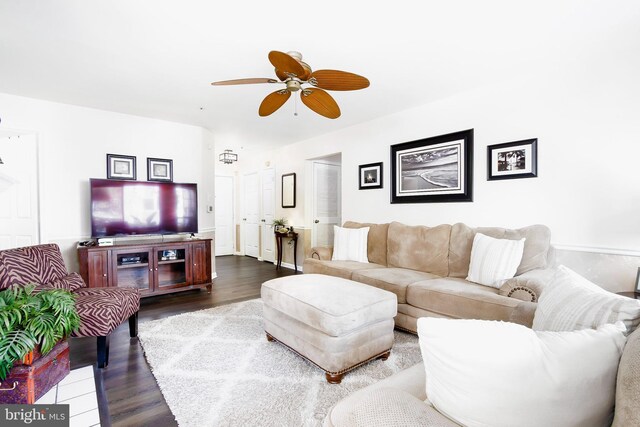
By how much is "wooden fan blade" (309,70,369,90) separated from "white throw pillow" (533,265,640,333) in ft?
5.19

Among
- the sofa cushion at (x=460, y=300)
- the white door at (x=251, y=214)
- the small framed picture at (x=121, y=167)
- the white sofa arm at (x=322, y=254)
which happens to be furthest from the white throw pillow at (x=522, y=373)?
the white door at (x=251, y=214)

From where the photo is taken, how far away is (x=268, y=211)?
6.55 m

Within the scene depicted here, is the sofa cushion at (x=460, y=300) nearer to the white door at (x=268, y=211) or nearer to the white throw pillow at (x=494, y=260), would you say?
the white throw pillow at (x=494, y=260)

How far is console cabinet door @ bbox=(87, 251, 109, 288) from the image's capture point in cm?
347

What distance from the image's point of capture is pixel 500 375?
26.2 inches

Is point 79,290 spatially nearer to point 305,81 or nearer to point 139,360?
point 139,360

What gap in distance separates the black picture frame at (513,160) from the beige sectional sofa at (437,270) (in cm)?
55

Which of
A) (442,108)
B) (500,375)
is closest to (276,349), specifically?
(500,375)

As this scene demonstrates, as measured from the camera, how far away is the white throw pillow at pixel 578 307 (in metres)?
0.85

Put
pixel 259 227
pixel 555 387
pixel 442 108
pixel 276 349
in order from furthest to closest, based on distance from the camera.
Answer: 1. pixel 259 227
2. pixel 442 108
3. pixel 276 349
4. pixel 555 387

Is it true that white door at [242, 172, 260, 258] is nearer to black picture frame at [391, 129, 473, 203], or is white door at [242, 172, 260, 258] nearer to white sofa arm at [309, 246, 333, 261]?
white sofa arm at [309, 246, 333, 261]

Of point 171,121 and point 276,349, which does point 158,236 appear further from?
point 276,349

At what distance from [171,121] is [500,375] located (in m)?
4.85

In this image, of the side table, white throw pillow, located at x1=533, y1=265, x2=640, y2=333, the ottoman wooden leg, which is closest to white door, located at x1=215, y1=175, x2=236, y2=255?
the side table
